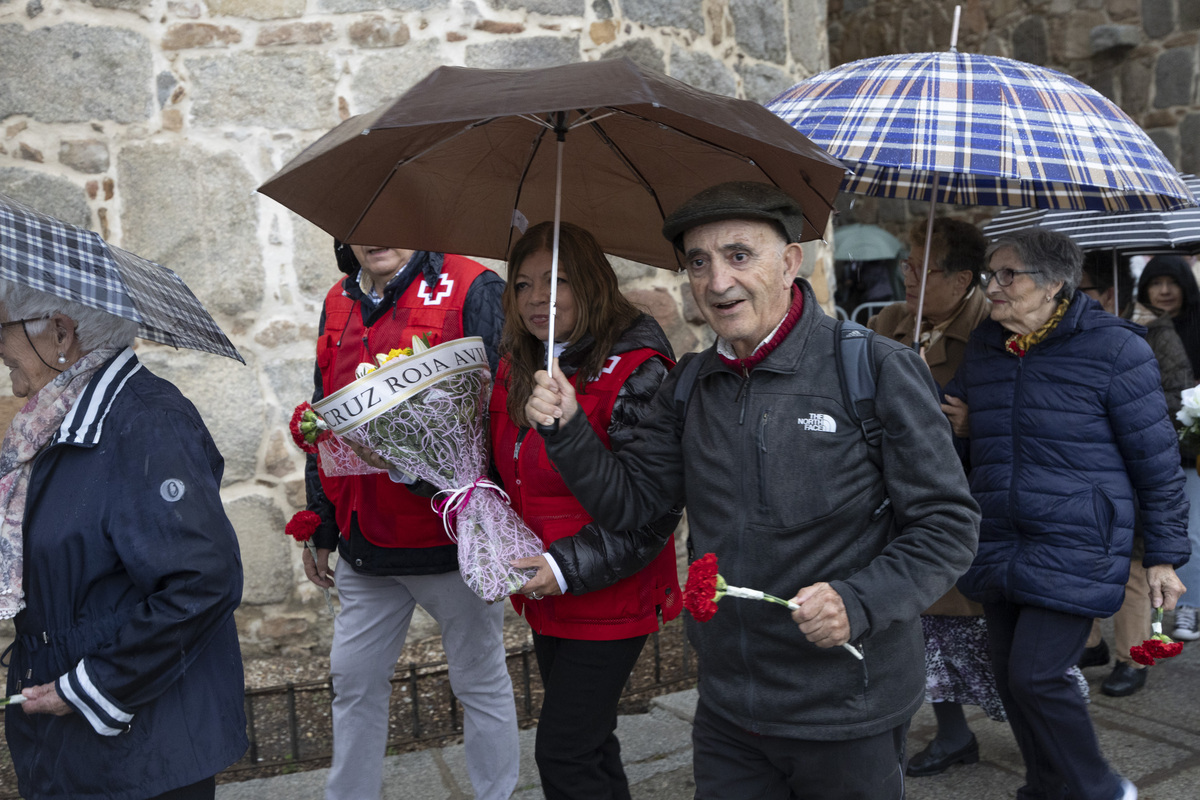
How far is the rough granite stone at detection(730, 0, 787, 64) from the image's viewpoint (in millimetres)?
5457

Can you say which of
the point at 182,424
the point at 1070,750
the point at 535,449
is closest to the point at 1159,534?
the point at 1070,750

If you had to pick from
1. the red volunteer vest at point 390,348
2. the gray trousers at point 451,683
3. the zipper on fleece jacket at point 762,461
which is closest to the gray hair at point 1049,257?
the zipper on fleece jacket at point 762,461

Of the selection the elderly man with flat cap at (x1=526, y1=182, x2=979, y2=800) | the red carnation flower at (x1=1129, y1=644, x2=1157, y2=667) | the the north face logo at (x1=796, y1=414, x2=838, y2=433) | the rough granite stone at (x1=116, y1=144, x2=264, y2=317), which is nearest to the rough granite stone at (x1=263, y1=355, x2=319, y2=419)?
the rough granite stone at (x1=116, y1=144, x2=264, y2=317)

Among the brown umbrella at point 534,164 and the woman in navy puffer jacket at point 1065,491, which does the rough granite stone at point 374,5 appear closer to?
the brown umbrella at point 534,164

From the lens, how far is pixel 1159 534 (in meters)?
3.02

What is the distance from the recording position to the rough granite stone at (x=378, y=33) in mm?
4570

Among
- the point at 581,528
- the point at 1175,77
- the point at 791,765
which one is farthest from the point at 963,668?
the point at 1175,77

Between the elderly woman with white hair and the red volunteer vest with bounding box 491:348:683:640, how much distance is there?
777mm

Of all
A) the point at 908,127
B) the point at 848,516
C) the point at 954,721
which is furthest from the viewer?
the point at 954,721

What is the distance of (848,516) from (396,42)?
3338 millimetres

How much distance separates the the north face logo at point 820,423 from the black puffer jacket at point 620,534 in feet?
1.80

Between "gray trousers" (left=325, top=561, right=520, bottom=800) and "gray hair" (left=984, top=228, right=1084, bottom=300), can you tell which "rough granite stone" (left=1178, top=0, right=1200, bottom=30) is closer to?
"gray hair" (left=984, top=228, right=1084, bottom=300)

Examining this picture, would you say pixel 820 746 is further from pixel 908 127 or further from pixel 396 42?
pixel 396 42

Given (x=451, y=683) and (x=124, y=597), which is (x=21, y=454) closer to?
(x=124, y=597)
